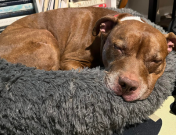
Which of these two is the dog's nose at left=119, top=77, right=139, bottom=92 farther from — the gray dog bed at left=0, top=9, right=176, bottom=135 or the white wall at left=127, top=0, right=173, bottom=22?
the white wall at left=127, top=0, right=173, bottom=22

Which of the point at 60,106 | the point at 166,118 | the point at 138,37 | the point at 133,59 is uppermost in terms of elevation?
the point at 138,37

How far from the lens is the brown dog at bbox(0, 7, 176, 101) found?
1.18 m

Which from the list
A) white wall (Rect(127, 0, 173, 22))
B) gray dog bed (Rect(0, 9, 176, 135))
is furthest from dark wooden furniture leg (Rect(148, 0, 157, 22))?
gray dog bed (Rect(0, 9, 176, 135))

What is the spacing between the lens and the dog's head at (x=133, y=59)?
3.70ft

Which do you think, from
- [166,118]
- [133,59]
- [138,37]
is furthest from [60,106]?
[166,118]

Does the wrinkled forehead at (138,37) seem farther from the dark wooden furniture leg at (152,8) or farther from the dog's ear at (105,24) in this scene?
the dark wooden furniture leg at (152,8)

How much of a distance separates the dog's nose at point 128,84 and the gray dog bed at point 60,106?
0.40 feet

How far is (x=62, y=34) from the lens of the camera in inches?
81.3

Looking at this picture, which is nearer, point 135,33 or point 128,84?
point 128,84

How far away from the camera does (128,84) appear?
1.07 metres

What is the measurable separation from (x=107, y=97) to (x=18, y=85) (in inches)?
26.1

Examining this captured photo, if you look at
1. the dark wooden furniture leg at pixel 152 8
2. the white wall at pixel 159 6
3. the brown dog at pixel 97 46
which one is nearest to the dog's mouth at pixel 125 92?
the brown dog at pixel 97 46

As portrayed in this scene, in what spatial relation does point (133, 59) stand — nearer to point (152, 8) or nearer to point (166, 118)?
point (166, 118)

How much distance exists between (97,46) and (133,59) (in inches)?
25.3
